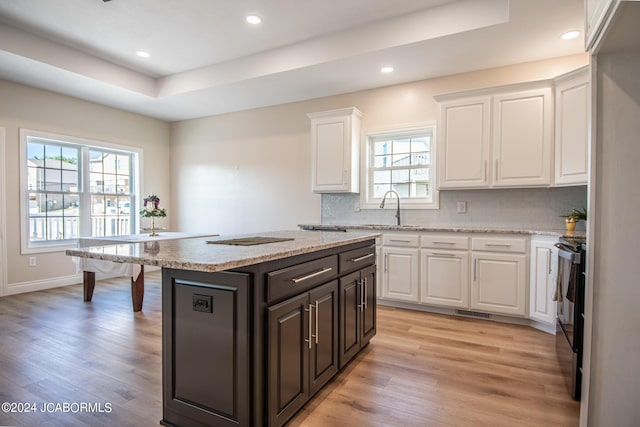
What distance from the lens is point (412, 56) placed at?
355 cm

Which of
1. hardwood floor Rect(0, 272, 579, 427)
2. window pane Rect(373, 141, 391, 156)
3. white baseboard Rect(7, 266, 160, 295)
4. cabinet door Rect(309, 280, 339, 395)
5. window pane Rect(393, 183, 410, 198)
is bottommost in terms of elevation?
hardwood floor Rect(0, 272, 579, 427)

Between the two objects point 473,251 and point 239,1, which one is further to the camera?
point 473,251

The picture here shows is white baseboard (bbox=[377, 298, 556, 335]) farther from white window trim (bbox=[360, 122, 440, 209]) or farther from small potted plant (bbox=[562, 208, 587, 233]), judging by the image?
white window trim (bbox=[360, 122, 440, 209])

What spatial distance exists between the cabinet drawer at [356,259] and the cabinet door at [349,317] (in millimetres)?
55

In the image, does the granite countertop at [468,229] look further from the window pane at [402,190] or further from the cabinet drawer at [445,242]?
the window pane at [402,190]

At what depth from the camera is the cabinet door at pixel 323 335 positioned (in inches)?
75.3

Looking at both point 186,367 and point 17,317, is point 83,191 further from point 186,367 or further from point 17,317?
point 186,367

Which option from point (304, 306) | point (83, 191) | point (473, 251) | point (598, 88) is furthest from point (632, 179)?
point (83, 191)

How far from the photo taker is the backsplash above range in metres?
3.53

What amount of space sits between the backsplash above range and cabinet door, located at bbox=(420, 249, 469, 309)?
2.04 feet

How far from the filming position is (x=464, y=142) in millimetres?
3662

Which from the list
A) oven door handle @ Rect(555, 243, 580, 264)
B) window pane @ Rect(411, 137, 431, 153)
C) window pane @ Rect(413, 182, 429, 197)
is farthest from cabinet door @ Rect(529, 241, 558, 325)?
window pane @ Rect(411, 137, 431, 153)

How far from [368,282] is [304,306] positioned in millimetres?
979

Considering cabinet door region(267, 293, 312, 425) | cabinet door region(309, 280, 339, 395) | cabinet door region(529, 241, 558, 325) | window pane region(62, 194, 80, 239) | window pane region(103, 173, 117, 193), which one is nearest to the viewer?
cabinet door region(267, 293, 312, 425)
